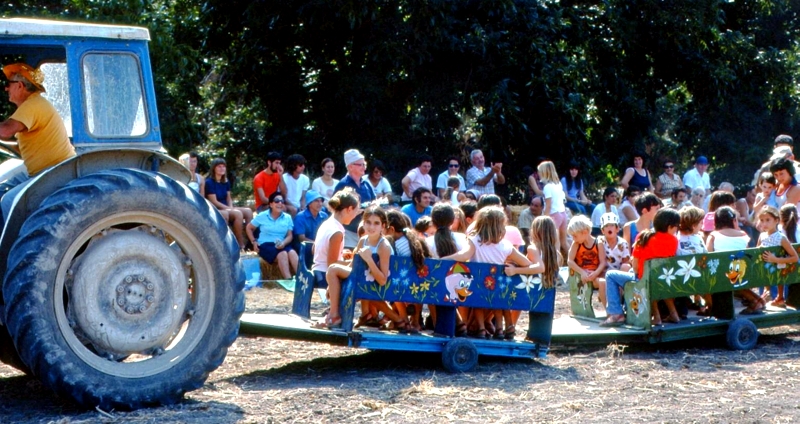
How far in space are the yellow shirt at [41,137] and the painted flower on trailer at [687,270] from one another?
17.3 ft

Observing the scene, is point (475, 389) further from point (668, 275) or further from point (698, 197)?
point (698, 197)

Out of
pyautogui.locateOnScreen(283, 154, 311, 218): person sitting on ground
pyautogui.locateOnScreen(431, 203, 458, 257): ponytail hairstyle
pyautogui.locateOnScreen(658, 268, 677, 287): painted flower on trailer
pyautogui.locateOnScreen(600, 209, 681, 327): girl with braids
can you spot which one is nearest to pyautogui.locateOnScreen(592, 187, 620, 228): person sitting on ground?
pyautogui.locateOnScreen(283, 154, 311, 218): person sitting on ground

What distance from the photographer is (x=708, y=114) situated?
78.3 feet

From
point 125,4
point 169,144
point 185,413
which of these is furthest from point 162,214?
Answer: point 169,144

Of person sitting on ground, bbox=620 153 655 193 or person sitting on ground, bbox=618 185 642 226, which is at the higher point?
person sitting on ground, bbox=620 153 655 193

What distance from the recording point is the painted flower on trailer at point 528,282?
28.9 feet

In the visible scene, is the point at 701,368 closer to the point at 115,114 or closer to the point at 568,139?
the point at 115,114

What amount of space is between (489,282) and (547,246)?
0.71 m

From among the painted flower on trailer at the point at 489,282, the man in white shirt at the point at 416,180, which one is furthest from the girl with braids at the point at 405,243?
the man in white shirt at the point at 416,180

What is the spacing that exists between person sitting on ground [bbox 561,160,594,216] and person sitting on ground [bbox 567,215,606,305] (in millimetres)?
6178

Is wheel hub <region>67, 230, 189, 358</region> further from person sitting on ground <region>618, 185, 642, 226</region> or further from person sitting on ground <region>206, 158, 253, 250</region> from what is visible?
person sitting on ground <region>618, 185, 642, 226</region>

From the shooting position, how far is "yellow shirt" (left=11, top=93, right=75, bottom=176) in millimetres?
6358

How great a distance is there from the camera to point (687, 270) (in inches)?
373

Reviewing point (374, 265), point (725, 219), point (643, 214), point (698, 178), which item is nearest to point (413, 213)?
point (643, 214)
